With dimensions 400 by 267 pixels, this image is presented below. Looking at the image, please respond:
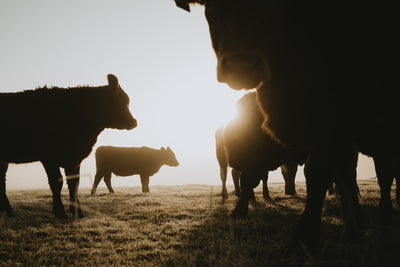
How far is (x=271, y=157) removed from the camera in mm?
4926

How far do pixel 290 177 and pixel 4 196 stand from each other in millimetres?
7419

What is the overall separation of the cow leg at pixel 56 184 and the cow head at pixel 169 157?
→ 11.9 metres

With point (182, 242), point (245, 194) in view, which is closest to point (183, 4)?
point (182, 242)

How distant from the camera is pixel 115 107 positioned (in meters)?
6.40

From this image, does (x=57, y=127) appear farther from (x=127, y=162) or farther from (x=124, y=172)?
(x=124, y=172)

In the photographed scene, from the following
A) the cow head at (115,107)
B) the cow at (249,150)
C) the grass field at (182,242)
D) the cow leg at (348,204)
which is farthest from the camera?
the cow head at (115,107)

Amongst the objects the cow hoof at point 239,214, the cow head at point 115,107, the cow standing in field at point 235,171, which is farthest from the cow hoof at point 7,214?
the cow standing in field at point 235,171

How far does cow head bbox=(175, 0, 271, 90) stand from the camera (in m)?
1.80

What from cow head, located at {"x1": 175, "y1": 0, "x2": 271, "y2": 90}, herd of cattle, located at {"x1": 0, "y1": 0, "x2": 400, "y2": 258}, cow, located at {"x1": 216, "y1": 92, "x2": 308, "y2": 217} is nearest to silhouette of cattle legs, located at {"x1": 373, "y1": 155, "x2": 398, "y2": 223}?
herd of cattle, located at {"x1": 0, "y1": 0, "x2": 400, "y2": 258}

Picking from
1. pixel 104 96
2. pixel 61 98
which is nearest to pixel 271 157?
pixel 104 96

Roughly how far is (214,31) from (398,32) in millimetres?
1514

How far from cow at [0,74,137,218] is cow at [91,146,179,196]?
25.7 ft

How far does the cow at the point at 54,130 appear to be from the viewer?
5246 mm

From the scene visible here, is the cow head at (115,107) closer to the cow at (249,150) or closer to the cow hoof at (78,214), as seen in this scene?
the cow hoof at (78,214)
